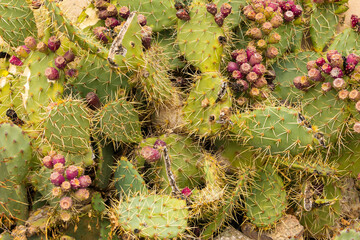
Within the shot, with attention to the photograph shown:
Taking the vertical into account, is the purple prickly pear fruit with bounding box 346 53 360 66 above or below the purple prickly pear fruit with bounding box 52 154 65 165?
above

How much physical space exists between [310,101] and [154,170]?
905 mm

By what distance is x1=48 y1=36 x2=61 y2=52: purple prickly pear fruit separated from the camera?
226 centimetres

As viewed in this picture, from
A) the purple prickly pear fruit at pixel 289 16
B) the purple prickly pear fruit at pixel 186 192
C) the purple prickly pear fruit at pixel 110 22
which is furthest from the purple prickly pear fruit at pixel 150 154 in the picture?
the purple prickly pear fruit at pixel 289 16

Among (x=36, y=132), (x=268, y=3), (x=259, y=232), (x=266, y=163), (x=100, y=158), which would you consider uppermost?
(x=268, y=3)

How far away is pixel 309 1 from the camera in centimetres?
278

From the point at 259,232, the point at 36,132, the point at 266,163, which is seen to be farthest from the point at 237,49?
the point at 36,132

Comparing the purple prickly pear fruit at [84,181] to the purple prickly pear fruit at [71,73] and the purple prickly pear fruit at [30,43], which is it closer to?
the purple prickly pear fruit at [71,73]

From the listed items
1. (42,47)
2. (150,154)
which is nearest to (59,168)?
(150,154)

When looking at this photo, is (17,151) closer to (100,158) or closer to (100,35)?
(100,158)

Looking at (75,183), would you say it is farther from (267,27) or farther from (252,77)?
(267,27)

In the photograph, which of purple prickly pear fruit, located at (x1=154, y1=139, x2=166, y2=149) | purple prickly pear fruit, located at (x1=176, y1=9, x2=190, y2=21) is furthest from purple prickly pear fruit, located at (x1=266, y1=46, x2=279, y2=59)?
purple prickly pear fruit, located at (x1=154, y1=139, x2=166, y2=149)

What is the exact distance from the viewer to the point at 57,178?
194cm

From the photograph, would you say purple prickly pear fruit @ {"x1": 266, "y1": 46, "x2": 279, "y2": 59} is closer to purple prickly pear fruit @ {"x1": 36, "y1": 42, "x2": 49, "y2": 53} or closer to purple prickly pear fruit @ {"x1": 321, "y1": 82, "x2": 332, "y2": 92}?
purple prickly pear fruit @ {"x1": 321, "y1": 82, "x2": 332, "y2": 92}

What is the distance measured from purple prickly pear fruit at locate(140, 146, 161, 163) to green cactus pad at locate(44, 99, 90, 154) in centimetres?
28
